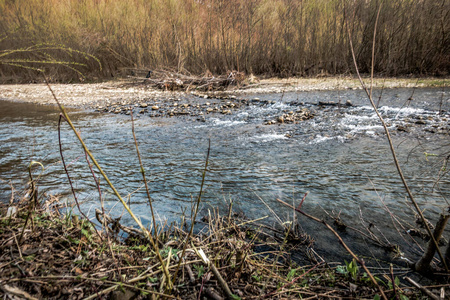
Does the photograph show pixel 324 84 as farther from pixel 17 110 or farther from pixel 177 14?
pixel 17 110

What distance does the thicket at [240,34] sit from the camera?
24.3 feet

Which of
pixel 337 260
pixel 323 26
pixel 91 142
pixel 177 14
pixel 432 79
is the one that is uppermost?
pixel 177 14

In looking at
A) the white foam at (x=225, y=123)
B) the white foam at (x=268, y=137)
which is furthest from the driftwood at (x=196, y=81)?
the white foam at (x=268, y=137)

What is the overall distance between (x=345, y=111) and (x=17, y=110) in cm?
753

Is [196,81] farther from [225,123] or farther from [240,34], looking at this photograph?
[225,123]

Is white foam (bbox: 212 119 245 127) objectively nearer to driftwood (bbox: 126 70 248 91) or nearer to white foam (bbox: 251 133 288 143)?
white foam (bbox: 251 133 288 143)

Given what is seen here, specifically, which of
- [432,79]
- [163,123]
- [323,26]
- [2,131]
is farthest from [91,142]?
[432,79]

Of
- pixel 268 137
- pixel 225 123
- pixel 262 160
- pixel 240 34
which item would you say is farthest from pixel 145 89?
pixel 262 160

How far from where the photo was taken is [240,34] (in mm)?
8633

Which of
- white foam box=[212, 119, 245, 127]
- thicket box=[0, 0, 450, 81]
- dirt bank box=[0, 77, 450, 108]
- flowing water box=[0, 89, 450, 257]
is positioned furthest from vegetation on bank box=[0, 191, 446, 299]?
thicket box=[0, 0, 450, 81]

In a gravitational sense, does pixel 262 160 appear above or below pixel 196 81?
below

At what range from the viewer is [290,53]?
29.0 feet

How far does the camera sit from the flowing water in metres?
2.24

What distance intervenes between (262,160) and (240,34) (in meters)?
6.53
